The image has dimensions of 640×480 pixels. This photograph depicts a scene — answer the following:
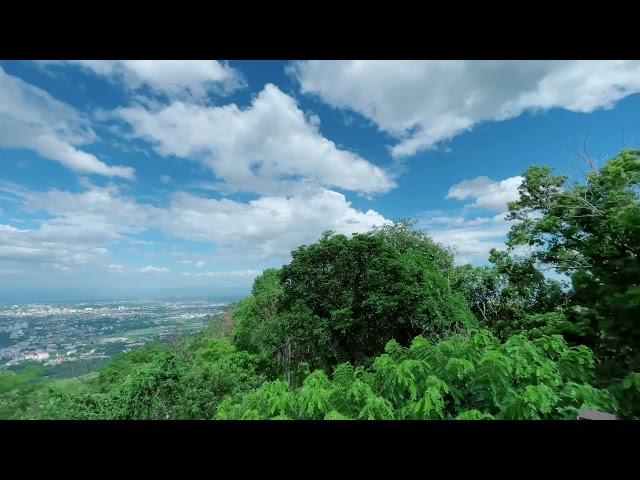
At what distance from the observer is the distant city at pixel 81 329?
17.3 ft

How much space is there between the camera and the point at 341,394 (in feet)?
9.05

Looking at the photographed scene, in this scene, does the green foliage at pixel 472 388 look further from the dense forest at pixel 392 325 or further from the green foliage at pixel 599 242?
the green foliage at pixel 599 242

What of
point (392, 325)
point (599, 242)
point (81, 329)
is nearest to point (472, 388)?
point (599, 242)

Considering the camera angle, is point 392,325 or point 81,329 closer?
point 81,329

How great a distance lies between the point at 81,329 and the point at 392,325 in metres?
6.83

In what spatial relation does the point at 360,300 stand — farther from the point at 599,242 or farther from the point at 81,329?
the point at 81,329

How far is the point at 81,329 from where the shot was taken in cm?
712

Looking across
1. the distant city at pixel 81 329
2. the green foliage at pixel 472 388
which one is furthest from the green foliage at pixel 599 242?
the distant city at pixel 81 329

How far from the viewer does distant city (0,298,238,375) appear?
5273mm

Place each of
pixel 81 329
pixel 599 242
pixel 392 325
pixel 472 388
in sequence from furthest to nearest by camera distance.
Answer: pixel 392 325
pixel 81 329
pixel 599 242
pixel 472 388

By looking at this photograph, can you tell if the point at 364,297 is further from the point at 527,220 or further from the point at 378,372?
the point at 378,372
